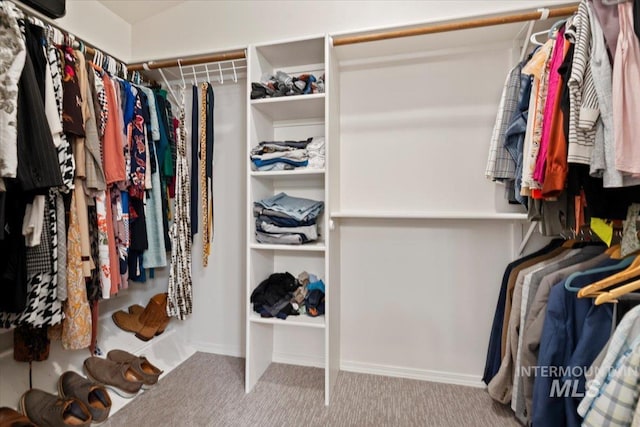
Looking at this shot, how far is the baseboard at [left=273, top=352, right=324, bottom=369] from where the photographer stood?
194 cm

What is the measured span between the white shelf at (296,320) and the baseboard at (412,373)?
0.50 meters

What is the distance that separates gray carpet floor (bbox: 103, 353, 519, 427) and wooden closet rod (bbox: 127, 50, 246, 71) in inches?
70.5

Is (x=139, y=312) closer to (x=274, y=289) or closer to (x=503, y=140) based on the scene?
(x=274, y=289)

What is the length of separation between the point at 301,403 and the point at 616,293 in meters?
1.38

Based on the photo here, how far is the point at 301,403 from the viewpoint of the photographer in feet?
5.19

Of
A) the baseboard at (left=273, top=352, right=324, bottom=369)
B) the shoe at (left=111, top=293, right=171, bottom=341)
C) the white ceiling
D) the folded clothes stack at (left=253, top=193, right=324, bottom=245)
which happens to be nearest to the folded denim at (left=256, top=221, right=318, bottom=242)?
the folded clothes stack at (left=253, top=193, right=324, bottom=245)

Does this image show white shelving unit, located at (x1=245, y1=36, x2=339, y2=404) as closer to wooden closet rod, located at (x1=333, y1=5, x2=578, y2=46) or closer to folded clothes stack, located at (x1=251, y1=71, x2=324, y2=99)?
folded clothes stack, located at (x1=251, y1=71, x2=324, y2=99)

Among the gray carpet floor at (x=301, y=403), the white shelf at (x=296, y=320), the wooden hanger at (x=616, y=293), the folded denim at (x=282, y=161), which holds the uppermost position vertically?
the folded denim at (x=282, y=161)

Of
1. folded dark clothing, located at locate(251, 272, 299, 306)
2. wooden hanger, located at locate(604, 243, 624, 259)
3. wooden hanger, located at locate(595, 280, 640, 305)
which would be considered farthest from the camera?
folded dark clothing, located at locate(251, 272, 299, 306)

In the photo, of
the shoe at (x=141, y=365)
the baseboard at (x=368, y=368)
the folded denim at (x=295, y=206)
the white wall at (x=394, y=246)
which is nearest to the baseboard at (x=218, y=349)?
the baseboard at (x=368, y=368)

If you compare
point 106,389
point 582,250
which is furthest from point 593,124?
point 106,389

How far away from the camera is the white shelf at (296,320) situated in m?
1.54

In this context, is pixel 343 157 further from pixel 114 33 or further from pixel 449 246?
pixel 114 33

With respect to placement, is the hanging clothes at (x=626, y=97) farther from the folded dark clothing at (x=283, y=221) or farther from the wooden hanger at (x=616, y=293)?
the folded dark clothing at (x=283, y=221)
